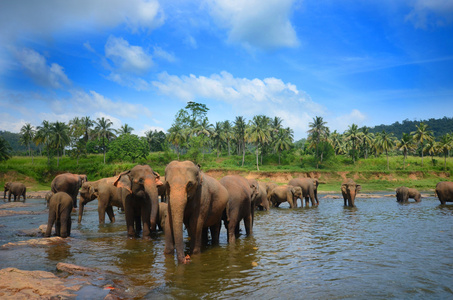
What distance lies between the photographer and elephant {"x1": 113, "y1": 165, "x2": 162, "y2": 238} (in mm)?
11141

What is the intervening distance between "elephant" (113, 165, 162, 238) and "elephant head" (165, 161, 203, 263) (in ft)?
10.1

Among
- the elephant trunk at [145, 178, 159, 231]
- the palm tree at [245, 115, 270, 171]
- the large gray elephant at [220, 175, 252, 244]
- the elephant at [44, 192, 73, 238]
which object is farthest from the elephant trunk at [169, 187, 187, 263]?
the palm tree at [245, 115, 270, 171]

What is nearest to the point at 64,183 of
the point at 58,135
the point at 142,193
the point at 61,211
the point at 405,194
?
the point at 61,211

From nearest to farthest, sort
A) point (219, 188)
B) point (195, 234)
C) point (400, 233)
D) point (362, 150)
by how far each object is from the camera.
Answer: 1. point (195, 234)
2. point (219, 188)
3. point (400, 233)
4. point (362, 150)

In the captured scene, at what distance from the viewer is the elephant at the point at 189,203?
25.0 feet

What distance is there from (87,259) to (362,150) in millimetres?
107755

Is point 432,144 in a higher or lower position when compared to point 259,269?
higher

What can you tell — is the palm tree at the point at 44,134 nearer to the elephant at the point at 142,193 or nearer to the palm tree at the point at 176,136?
the palm tree at the point at 176,136

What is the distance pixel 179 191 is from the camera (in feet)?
25.2

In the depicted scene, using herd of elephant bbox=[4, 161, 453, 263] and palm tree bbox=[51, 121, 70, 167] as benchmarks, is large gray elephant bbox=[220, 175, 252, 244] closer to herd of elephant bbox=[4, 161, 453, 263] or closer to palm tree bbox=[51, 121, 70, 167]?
herd of elephant bbox=[4, 161, 453, 263]

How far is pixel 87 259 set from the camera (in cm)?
916

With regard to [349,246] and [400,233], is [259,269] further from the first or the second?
[400,233]

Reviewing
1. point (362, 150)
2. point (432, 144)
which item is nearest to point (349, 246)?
point (432, 144)

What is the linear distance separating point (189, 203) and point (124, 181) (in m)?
4.31
